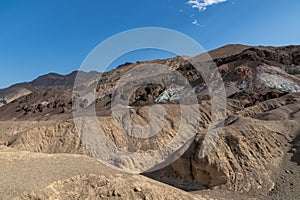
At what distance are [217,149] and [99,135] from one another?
1631 cm

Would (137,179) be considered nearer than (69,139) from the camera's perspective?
Yes

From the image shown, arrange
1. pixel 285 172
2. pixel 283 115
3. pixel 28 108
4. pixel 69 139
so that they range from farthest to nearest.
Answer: pixel 28 108 < pixel 69 139 < pixel 283 115 < pixel 285 172

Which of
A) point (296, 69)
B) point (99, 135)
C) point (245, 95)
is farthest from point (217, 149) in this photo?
point (296, 69)

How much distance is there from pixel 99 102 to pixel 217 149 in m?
60.9

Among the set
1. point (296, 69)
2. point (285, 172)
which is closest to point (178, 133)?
point (285, 172)

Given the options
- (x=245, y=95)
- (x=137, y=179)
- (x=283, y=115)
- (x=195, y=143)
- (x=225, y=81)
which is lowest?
(x=137, y=179)

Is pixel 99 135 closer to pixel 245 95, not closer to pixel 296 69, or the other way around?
pixel 245 95

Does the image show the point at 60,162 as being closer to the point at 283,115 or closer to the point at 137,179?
the point at 137,179

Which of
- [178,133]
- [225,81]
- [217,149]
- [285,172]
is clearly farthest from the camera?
[225,81]

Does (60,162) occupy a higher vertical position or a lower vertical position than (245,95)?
lower

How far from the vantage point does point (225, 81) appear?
198 feet

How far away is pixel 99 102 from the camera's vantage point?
77.2m

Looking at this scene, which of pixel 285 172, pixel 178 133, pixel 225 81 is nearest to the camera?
pixel 285 172

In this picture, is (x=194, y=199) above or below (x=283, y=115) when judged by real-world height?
below
